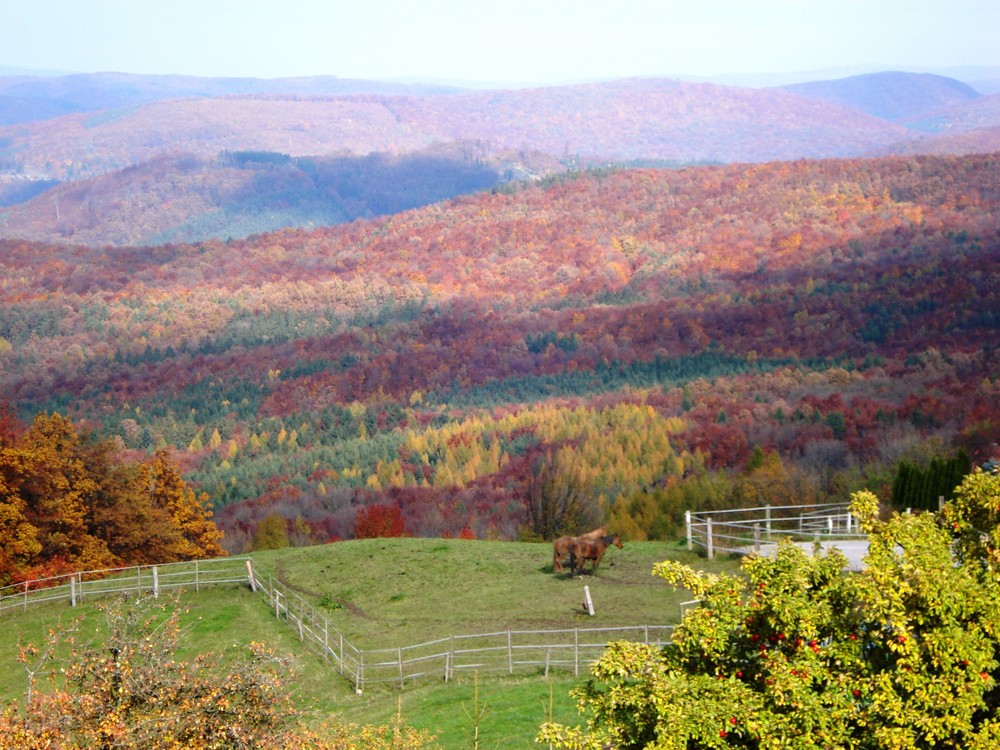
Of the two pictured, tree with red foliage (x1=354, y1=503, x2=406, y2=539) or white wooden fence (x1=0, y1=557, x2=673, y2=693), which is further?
tree with red foliage (x1=354, y1=503, x2=406, y2=539)

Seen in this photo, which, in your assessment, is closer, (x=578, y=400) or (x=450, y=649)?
(x=450, y=649)

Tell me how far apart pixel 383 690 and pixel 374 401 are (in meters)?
129

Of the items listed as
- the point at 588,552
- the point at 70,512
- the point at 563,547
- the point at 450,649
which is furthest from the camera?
the point at 70,512

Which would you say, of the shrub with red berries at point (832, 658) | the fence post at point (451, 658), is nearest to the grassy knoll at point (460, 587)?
the fence post at point (451, 658)

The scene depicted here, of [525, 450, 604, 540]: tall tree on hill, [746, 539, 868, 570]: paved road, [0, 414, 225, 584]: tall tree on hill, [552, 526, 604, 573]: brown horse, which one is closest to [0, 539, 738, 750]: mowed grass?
[552, 526, 604, 573]: brown horse

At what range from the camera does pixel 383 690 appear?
25.9 meters

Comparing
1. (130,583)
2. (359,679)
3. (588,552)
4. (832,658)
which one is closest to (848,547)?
(588,552)

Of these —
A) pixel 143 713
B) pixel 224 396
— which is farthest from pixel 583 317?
pixel 143 713

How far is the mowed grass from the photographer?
76.0ft

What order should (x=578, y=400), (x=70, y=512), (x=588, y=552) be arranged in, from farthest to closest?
(x=578, y=400) < (x=70, y=512) < (x=588, y=552)

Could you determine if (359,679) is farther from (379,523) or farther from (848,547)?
(379,523)

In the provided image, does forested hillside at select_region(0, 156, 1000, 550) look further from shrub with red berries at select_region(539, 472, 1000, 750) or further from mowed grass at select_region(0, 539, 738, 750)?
shrub with red berries at select_region(539, 472, 1000, 750)

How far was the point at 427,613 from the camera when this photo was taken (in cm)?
3148

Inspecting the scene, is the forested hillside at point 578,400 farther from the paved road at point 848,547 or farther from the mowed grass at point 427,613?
the paved road at point 848,547
